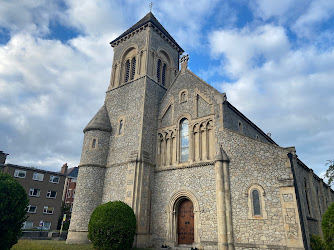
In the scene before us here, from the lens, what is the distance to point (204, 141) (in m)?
18.7

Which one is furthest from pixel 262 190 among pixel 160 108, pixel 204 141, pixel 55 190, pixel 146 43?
pixel 55 190

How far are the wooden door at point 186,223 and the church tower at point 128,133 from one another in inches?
96.9

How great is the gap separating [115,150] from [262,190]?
12562 mm

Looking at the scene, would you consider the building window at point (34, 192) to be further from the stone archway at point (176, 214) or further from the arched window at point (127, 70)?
the stone archway at point (176, 214)

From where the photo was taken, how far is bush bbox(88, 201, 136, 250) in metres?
15.1

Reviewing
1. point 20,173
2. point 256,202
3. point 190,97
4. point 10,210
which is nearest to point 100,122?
point 190,97

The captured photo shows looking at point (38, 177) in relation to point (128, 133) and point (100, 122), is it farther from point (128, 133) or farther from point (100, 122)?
point (128, 133)

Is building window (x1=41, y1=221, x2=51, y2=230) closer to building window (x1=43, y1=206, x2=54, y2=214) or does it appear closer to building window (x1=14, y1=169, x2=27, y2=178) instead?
building window (x1=43, y1=206, x2=54, y2=214)

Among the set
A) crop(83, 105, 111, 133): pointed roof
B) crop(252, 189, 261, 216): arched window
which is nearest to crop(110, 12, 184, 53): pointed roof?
crop(83, 105, 111, 133): pointed roof

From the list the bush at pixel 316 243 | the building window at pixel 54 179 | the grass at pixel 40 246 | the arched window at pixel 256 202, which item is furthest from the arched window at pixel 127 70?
the building window at pixel 54 179

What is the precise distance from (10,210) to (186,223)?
11.1 meters

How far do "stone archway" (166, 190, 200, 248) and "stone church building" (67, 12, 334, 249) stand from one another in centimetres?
7

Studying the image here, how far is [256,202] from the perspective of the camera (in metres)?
14.8

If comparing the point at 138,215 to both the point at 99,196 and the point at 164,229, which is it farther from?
the point at 99,196
